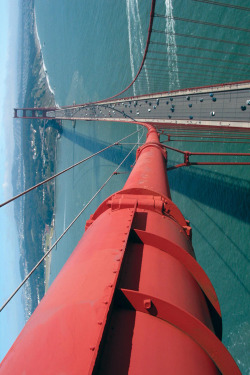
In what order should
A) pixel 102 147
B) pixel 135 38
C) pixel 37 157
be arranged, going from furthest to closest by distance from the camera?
pixel 37 157 → pixel 102 147 → pixel 135 38

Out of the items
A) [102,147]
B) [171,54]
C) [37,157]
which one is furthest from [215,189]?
[37,157]

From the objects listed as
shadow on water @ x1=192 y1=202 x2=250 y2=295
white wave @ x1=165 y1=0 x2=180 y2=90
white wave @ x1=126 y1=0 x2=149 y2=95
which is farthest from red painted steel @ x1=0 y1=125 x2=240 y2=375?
white wave @ x1=126 y1=0 x2=149 y2=95

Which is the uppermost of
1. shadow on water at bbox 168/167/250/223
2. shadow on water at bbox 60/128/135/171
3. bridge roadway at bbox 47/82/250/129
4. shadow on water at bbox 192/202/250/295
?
bridge roadway at bbox 47/82/250/129

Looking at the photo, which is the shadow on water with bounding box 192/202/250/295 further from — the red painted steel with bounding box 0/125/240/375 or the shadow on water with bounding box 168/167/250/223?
the red painted steel with bounding box 0/125/240/375

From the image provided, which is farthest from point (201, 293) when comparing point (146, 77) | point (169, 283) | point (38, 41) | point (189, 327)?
point (38, 41)

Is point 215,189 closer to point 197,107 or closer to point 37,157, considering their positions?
point 197,107

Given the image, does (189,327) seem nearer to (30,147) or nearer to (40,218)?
(40,218)
